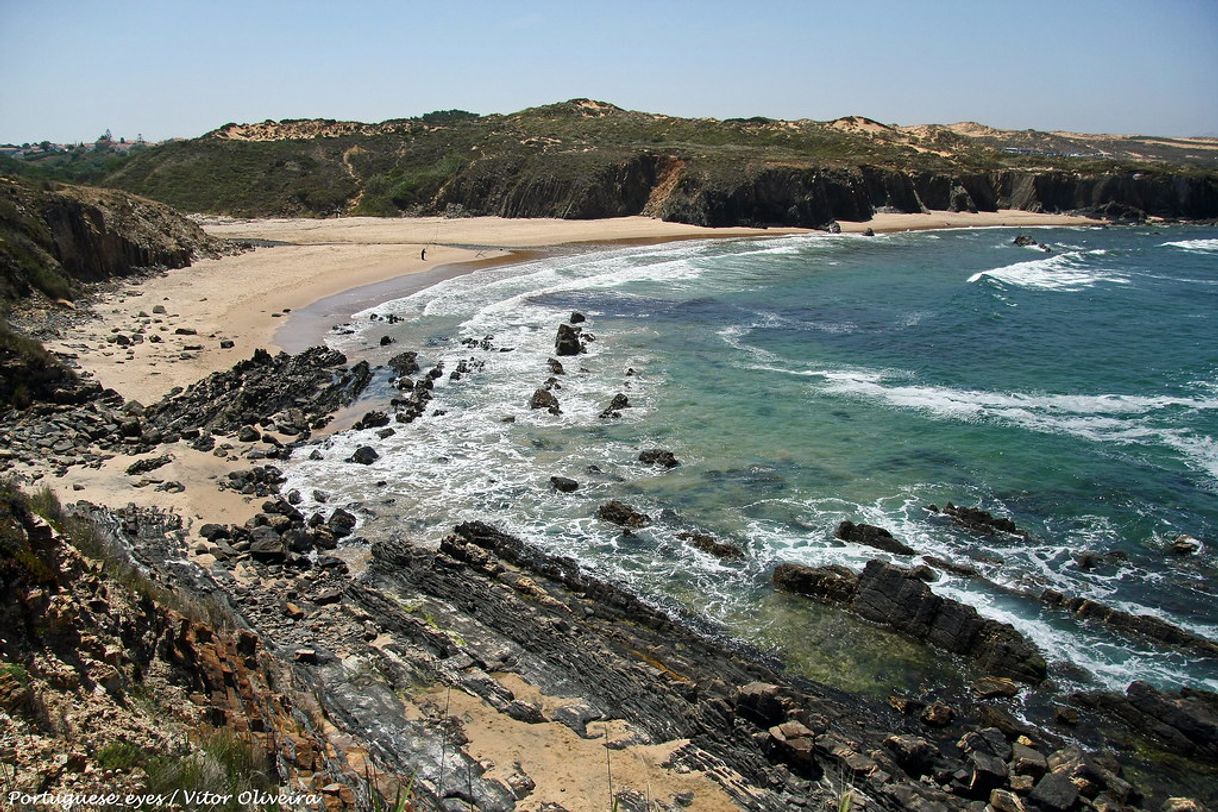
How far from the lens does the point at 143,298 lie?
36.4 m

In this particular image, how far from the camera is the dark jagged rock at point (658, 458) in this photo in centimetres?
2060

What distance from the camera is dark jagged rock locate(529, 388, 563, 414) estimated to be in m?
24.5


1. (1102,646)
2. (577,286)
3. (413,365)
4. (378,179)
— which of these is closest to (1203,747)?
(1102,646)

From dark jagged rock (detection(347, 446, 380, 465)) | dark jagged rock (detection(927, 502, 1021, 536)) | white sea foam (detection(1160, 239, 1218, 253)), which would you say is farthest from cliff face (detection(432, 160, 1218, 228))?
dark jagged rock (detection(927, 502, 1021, 536))

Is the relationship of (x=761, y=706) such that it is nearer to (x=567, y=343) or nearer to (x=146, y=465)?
(x=146, y=465)

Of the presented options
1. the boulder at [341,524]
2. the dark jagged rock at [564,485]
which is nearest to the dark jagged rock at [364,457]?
the boulder at [341,524]

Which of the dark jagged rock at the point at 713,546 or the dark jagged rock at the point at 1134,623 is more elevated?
the dark jagged rock at the point at 713,546

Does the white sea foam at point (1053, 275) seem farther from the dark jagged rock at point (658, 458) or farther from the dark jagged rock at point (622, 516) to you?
the dark jagged rock at point (622, 516)

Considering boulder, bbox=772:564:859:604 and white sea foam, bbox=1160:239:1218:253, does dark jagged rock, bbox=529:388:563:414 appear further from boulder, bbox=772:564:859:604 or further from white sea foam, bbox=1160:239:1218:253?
white sea foam, bbox=1160:239:1218:253

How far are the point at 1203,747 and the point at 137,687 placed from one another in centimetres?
1372

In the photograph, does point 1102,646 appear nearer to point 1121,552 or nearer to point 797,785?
point 1121,552

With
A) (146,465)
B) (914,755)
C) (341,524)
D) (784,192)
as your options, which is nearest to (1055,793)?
(914,755)

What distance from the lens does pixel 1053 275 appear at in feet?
160

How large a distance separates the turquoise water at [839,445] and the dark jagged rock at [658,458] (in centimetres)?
37
